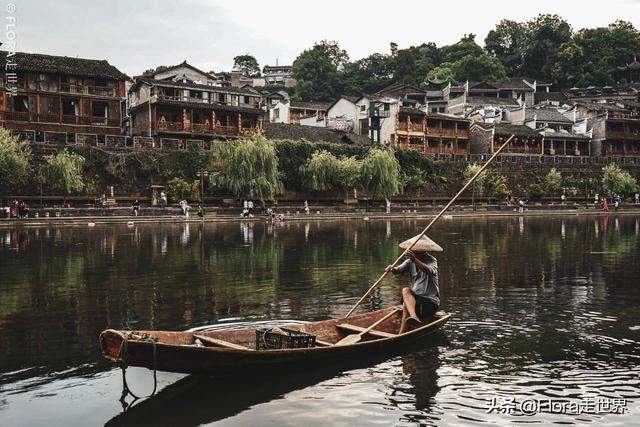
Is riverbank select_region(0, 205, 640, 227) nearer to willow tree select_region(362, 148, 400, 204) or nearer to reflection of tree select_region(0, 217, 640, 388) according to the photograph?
willow tree select_region(362, 148, 400, 204)

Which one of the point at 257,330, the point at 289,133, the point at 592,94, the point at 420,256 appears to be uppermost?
the point at 592,94

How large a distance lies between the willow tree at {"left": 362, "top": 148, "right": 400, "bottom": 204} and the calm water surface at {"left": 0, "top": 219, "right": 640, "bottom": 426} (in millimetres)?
36200

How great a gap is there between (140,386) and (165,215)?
48.3m

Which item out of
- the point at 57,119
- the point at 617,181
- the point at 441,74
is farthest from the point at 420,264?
the point at 441,74

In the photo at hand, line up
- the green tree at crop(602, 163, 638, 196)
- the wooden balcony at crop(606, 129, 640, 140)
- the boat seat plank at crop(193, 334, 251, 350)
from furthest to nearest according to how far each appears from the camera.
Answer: the wooden balcony at crop(606, 129, 640, 140) < the green tree at crop(602, 163, 638, 196) < the boat seat plank at crop(193, 334, 251, 350)

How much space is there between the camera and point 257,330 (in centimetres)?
1153

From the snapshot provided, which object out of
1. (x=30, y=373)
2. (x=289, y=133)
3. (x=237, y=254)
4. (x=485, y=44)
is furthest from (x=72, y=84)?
(x=485, y=44)

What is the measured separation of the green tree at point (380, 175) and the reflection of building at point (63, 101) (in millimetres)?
28088

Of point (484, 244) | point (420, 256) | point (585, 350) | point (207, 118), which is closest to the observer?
point (585, 350)

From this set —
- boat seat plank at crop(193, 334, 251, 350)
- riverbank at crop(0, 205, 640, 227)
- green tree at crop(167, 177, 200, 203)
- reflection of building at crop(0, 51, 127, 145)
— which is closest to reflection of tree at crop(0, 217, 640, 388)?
boat seat plank at crop(193, 334, 251, 350)

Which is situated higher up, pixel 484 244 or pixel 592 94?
pixel 592 94

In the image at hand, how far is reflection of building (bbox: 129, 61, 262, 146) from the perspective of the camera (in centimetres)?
7181

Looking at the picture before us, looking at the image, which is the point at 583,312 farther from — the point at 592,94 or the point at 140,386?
the point at 592,94

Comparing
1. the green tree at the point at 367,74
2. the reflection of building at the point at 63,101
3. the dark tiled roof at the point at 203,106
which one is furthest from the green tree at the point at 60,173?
the green tree at the point at 367,74
